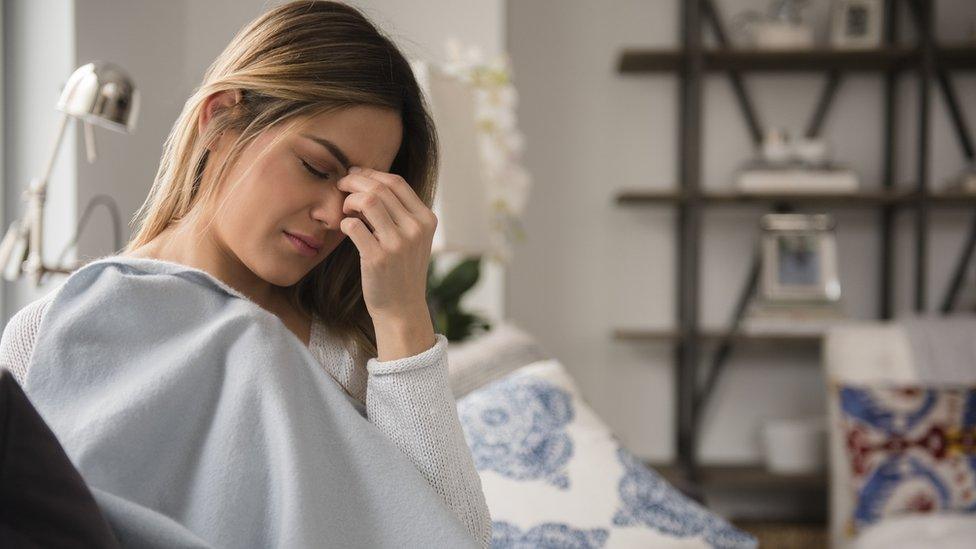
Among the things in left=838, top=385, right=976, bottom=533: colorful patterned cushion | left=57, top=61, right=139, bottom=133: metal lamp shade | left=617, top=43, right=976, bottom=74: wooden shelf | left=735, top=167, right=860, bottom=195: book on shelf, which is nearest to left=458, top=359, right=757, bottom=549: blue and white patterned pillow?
left=57, top=61, right=139, bottom=133: metal lamp shade

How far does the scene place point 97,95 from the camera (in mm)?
1534

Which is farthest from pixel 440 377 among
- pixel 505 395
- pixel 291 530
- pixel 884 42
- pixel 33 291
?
pixel 884 42

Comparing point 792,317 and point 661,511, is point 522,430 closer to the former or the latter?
point 661,511

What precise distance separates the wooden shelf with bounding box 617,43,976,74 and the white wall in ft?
0.31

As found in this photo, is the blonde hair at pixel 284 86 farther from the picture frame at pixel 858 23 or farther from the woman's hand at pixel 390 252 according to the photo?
the picture frame at pixel 858 23

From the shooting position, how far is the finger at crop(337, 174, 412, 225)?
3.02 feet

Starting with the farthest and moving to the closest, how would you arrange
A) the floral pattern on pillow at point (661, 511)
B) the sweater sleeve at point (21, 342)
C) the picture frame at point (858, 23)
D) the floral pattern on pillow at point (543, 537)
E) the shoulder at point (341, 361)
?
the picture frame at point (858, 23)
the floral pattern on pillow at point (661, 511)
the floral pattern on pillow at point (543, 537)
the shoulder at point (341, 361)
the sweater sleeve at point (21, 342)

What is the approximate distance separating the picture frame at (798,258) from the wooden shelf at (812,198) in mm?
86

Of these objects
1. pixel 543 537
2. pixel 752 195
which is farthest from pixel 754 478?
pixel 543 537

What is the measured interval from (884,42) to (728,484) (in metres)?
1.86

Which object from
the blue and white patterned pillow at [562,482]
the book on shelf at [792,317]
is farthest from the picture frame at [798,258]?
the blue and white patterned pillow at [562,482]

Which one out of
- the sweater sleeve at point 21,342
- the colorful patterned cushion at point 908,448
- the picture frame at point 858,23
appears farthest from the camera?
the picture frame at point 858,23

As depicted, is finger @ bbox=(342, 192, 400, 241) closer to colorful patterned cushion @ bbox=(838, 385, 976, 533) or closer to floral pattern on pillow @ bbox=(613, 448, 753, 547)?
floral pattern on pillow @ bbox=(613, 448, 753, 547)

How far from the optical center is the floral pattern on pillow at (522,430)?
1343 mm
